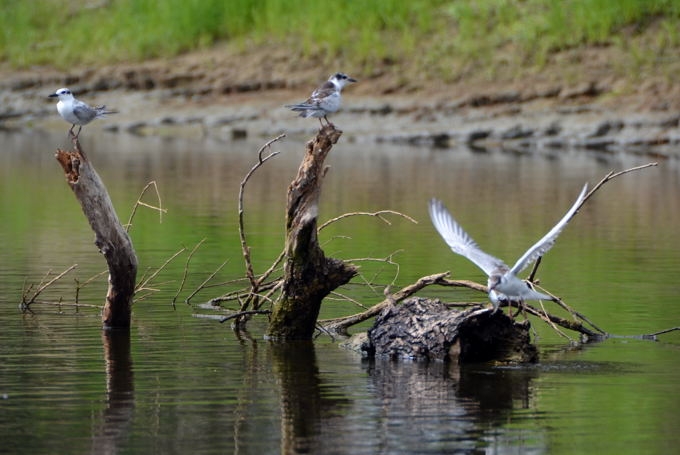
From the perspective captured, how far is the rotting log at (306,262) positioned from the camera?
12.4 metres

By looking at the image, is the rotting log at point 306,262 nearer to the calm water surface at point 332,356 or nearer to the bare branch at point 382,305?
the calm water surface at point 332,356

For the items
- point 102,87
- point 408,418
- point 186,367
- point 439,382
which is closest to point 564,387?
point 439,382

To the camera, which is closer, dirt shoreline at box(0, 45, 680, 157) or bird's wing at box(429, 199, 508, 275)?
bird's wing at box(429, 199, 508, 275)

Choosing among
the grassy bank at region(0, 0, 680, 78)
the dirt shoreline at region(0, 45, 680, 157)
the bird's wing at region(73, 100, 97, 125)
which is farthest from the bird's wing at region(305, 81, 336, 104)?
the grassy bank at region(0, 0, 680, 78)

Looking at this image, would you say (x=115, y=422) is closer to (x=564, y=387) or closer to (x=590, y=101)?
(x=564, y=387)

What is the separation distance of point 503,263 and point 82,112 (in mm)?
4369

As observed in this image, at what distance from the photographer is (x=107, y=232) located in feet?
42.9

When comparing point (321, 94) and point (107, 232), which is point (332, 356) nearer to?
point (107, 232)

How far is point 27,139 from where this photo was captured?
43.2m

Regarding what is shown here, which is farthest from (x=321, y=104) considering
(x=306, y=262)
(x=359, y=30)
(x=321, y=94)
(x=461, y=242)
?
(x=359, y=30)

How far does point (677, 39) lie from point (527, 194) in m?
15.3

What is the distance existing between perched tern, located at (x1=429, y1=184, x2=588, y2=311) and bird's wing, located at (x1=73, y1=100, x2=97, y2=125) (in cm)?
358

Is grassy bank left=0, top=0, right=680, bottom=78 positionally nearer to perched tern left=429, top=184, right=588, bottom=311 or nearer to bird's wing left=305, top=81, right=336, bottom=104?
bird's wing left=305, top=81, right=336, bottom=104

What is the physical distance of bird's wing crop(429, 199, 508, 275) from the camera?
1165 cm
